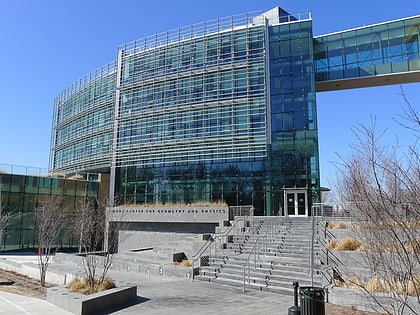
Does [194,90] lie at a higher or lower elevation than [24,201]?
higher

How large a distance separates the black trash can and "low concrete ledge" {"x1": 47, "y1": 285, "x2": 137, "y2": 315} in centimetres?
548

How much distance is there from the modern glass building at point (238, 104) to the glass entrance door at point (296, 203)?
9 cm

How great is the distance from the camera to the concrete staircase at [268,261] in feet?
45.0

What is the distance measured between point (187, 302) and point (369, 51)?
3164cm

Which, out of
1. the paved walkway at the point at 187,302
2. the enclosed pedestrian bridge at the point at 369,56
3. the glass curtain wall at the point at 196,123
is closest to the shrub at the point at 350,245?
the paved walkway at the point at 187,302

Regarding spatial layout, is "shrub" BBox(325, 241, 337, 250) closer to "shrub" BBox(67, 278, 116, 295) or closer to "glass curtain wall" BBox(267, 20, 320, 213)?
"shrub" BBox(67, 278, 116, 295)

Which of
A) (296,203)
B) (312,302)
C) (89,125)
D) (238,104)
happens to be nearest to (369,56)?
(238,104)

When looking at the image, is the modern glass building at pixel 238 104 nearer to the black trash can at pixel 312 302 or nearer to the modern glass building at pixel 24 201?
the modern glass building at pixel 24 201

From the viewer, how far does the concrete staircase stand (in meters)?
13.7

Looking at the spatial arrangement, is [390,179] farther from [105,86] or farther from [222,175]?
[105,86]

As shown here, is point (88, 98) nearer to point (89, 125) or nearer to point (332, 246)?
point (89, 125)

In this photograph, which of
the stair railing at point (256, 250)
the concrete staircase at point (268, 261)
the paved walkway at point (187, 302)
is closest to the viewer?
the paved walkway at point (187, 302)

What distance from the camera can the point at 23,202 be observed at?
38.0 metres

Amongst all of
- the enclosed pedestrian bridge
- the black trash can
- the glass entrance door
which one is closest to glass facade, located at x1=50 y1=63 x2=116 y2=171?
the glass entrance door
